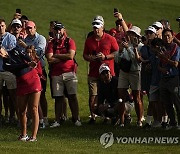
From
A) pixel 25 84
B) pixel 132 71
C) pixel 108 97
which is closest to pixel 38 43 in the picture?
pixel 108 97

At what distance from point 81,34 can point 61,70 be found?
2192cm

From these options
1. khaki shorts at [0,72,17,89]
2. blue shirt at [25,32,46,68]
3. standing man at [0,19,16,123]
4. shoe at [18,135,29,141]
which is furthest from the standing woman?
blue shirt at [25,32,46,68]

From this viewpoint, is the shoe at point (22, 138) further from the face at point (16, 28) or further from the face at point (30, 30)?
the face at point (30, 30)

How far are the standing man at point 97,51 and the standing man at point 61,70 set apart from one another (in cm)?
44

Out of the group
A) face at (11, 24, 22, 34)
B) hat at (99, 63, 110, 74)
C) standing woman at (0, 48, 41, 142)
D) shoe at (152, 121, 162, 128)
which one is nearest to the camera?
standing woman at (0, 48, 41, 142)

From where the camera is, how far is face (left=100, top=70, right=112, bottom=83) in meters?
15.9

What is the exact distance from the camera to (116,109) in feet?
52.1

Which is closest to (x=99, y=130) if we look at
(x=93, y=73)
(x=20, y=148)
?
(x=93, y=73)

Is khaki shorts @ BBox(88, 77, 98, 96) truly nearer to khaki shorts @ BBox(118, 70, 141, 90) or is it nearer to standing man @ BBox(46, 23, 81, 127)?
standing man @ BBox(46, 23, 81, 127)

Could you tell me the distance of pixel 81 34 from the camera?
125ft

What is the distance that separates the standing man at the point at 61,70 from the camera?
16.3 meters

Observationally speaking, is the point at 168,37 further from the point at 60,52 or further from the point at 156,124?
the point at 60,52

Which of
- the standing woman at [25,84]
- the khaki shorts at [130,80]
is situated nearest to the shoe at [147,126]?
the khaki shorts at [130,80]

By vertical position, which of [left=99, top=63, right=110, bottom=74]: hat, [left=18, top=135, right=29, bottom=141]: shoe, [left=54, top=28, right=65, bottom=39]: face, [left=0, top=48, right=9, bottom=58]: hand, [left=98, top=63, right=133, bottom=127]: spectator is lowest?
[left=18, top=135, right=29, bottom=141]: shoe
